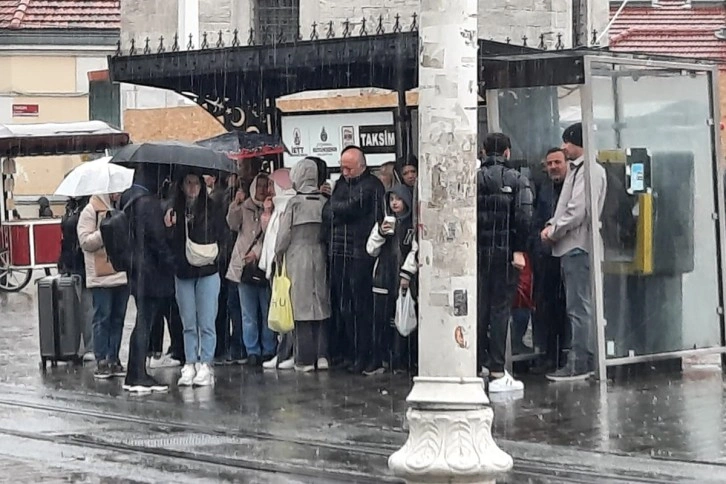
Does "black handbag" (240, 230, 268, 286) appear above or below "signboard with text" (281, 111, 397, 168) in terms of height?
below

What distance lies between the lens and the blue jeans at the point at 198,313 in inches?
514

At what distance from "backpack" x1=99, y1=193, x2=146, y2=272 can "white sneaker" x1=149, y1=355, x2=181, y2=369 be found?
1901 mm

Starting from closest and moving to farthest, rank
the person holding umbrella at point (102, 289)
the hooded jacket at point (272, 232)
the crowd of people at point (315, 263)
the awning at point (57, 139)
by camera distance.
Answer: the crowd of people at point (315, 263), the person holding umbrella at point (102, 289), the hooded jacket at point (272, 232), the awning at point (57, 139)

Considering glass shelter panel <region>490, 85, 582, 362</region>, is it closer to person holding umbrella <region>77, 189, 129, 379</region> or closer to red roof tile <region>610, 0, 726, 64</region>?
person holding umbrella <region>77, 189, 129, 379</region>

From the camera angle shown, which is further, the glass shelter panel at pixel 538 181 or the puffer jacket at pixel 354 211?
the puffer jacket at pixel 354 211

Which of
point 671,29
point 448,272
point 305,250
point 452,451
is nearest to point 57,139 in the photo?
point 305,250

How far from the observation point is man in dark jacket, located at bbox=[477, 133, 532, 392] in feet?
40.3

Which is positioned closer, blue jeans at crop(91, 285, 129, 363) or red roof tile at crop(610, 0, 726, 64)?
blue jeans at crop(91, 285, 129, 363)

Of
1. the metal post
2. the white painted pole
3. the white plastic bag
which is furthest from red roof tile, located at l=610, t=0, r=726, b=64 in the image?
the metal post

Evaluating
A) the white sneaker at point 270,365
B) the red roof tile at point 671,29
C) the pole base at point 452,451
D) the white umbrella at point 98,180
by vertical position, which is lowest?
the white sneaker at point 270,365

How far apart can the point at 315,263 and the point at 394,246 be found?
0.96m

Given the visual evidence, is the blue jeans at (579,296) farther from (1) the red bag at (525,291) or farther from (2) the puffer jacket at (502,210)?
(2) the puffer jacket at (502,210)

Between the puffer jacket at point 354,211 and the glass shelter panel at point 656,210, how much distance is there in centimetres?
190

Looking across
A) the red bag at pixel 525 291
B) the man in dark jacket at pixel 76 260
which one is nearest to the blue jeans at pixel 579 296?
the red bag at pixel 525 291
